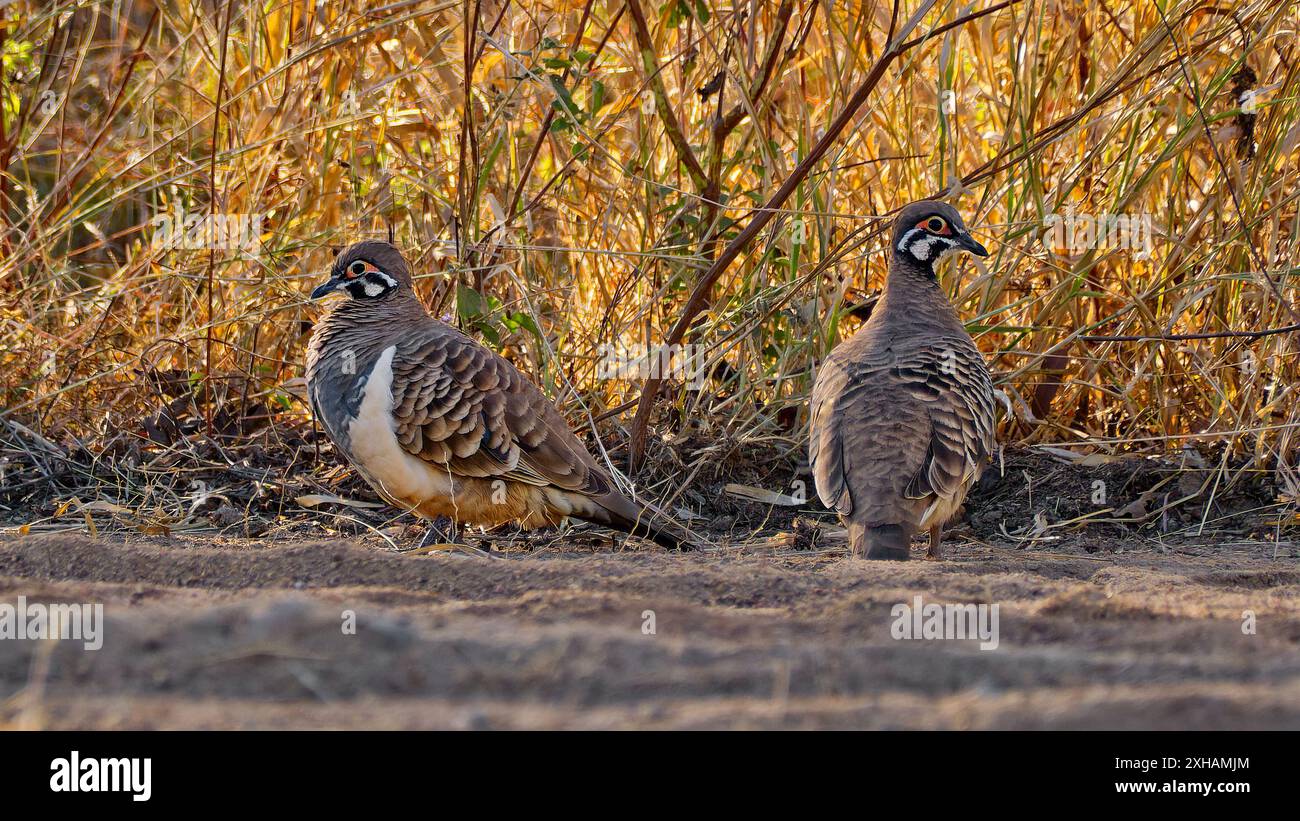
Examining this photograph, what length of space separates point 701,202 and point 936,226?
1.01 metres

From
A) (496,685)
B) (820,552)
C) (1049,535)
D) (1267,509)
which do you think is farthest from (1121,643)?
(1267,509)

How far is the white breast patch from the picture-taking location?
4.54 m

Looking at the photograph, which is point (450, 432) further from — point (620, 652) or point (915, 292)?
point (620, 652)

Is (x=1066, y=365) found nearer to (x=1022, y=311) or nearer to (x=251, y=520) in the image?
(x=1022, y=311)

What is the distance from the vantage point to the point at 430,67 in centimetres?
554

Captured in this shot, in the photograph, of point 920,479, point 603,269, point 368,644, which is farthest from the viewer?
point 603,269

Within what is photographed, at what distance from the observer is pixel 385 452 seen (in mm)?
4555

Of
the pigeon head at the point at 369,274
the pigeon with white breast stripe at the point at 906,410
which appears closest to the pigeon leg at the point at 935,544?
the pigeon with white breast stripe at the point at 906,410

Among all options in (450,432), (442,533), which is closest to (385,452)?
(450,432)

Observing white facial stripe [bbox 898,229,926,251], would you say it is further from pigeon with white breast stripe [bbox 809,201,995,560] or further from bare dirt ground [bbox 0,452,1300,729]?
bare dirt ground [bbox 0,452,1300,729]

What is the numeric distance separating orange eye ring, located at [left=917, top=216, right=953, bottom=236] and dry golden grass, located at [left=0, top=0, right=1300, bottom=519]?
28 centimetres

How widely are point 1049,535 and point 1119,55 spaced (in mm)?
2100

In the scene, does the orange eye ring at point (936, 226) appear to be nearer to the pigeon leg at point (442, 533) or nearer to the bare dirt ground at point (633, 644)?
the bare dirt ground at point (633, 644)

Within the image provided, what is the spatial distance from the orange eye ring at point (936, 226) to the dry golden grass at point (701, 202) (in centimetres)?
28
